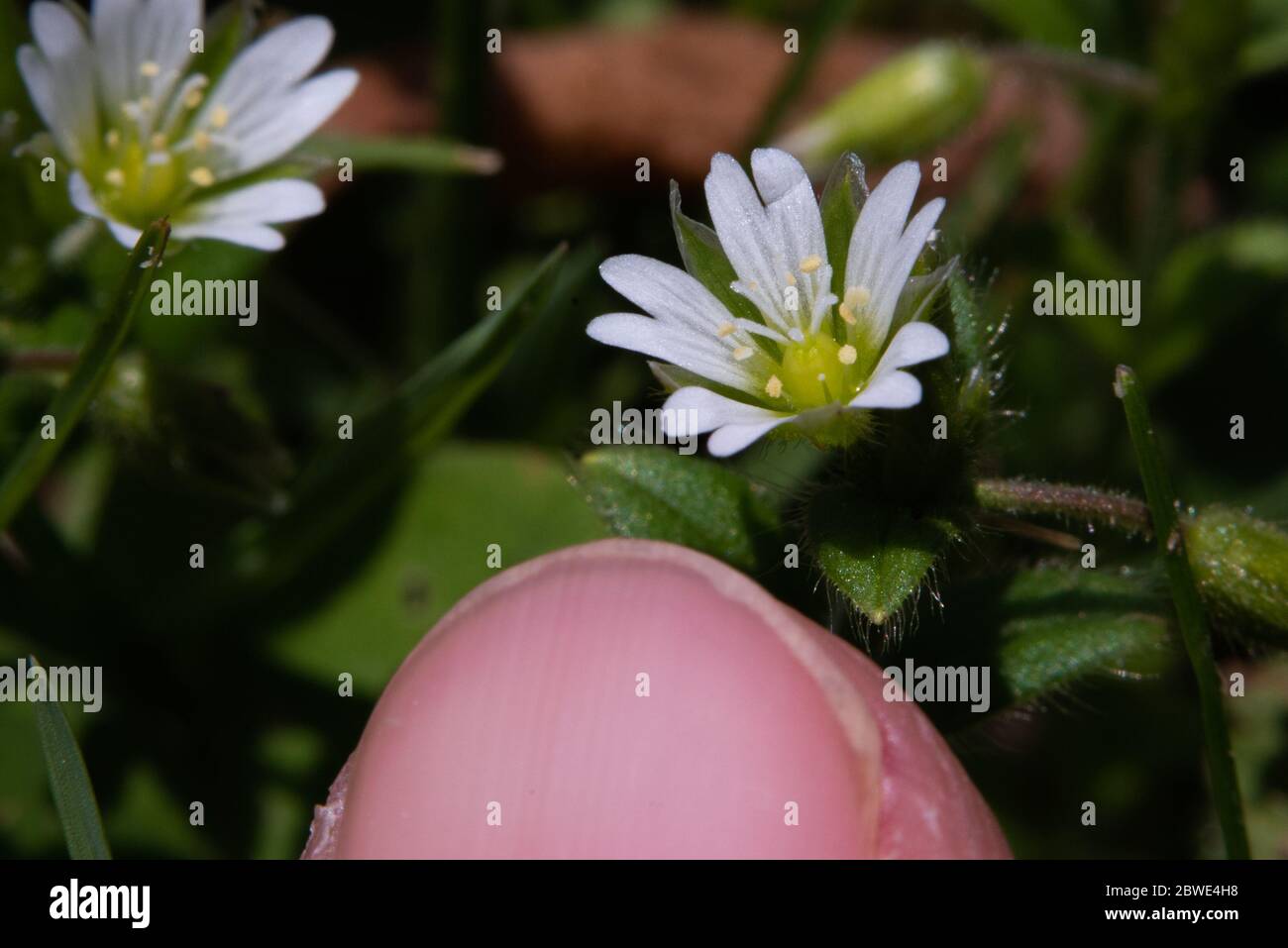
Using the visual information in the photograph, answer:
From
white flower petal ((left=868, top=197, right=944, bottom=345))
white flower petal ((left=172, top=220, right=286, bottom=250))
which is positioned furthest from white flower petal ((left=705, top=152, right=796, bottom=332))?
white flower petal ((left=172, top=220, right=286, bottom=250))

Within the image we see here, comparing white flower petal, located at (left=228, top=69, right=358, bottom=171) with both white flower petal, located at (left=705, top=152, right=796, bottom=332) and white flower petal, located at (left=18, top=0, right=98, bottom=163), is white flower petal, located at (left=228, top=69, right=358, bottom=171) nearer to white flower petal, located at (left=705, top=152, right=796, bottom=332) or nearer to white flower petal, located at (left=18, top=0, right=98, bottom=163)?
white flower petal, located at (left=18, top=0, right=98, bottom=163)

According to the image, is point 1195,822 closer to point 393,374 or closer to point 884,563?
point 884,563

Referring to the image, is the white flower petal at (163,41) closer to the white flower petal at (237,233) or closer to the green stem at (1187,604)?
the white flower petal at (237,233)

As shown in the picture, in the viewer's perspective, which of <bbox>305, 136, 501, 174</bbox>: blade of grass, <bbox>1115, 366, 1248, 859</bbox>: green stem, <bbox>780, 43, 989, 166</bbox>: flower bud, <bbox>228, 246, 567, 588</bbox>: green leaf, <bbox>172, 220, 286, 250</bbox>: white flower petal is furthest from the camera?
<bbox>780, 43, 989, 166</bbox>: flower bud

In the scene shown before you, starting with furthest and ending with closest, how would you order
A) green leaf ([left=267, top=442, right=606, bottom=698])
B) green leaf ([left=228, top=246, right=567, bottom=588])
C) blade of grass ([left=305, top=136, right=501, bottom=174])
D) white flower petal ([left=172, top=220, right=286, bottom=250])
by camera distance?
green leaf ([left=267, top=442, right=606, bottom=698])
blade of grass ([left=305, top=136, right=501, bottom=174])
green leaf ([left=228, top=246, right=567, bottom=588])
white flower petal ([left=172, top=220, right=286, bottom=250])

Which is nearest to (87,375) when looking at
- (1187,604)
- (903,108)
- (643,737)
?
(643,737)

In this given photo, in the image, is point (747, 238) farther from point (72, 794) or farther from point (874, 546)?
point (72, 794)
